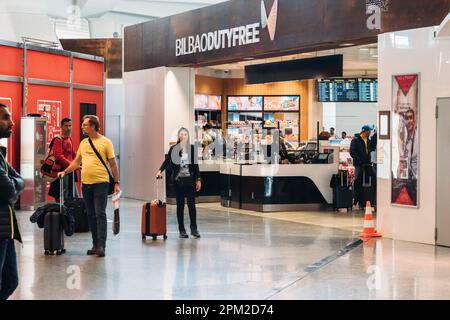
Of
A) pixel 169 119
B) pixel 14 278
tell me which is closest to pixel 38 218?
pixel 14 278

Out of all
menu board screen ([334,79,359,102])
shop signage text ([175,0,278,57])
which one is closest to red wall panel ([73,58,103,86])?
shop signage text ([175,0,278,57])

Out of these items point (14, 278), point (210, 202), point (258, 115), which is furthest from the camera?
point (258, 115)

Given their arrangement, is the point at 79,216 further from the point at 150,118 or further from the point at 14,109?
the point at 150,118

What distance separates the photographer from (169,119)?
19.0 m

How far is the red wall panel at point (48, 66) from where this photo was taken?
17.7 meters

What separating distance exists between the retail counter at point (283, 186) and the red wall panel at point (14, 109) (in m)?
4.48

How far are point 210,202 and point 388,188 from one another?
281 inches

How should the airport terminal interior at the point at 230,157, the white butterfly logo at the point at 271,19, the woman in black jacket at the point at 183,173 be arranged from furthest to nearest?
the white butterfly logo at the point at 271,19, the woman in black jacket at the point at 183,173, the airport terminal interior at the point at 230,157

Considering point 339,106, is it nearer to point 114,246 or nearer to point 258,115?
point 258,115

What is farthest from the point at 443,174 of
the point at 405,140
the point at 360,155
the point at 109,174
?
the point at 360,155

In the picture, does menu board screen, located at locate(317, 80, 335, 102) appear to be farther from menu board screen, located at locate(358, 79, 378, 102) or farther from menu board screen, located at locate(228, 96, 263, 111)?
menu board screen, located at locate(228, 96, 263, 111)

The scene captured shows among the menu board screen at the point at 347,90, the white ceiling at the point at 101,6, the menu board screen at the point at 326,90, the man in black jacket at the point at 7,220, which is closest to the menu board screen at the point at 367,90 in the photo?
the menu board screen at the point at 347,90

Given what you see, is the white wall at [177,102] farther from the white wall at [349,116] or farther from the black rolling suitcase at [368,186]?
the white wall at [349,116]

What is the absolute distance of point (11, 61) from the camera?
17047mm
